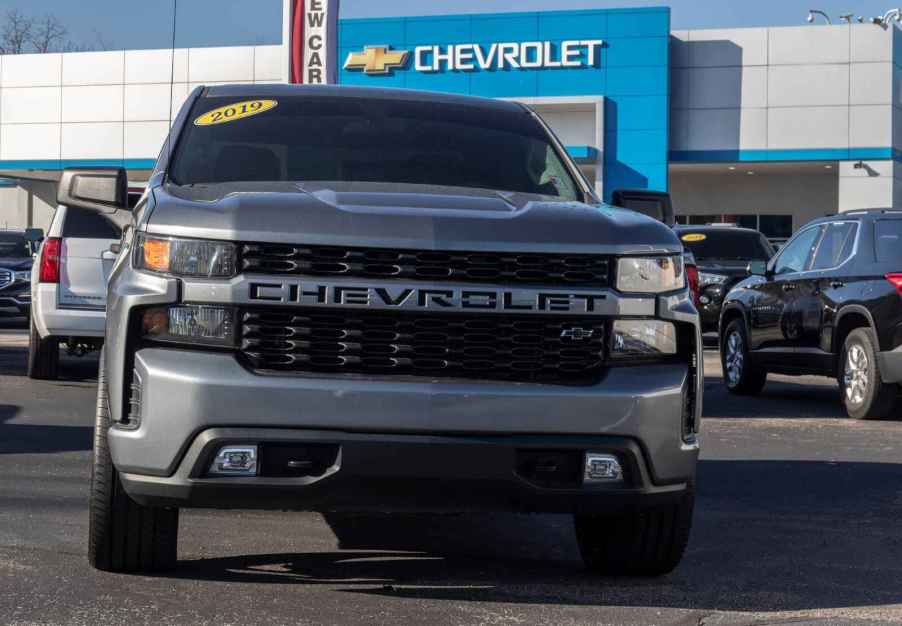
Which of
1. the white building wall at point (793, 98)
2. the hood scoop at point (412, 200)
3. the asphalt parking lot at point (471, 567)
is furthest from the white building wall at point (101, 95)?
the hood scoop at point (412, 200)

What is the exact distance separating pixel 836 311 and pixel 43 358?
275 inches

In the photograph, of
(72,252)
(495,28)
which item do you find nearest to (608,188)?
(495,28)

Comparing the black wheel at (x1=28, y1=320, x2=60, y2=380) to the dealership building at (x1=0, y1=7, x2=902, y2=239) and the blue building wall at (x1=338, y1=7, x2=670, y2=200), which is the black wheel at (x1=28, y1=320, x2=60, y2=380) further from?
Answer: the blue building wall at (x1=338, y1=7, x2=670, y2=200)

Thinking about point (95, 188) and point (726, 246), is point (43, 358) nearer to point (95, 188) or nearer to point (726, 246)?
point (95, 188)

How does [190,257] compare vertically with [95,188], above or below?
below

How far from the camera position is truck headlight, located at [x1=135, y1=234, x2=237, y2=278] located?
4824 millimetres

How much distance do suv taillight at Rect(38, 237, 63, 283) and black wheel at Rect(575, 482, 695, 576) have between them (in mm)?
Answer: 8130

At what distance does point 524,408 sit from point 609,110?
4309cm

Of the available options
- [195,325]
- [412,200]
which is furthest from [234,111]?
[195,325]

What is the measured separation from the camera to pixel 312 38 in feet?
94.6

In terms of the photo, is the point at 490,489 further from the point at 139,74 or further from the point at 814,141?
the point at 139,74

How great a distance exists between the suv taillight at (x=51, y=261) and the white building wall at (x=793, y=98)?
36166mm

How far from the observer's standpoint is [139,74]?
53.5 m

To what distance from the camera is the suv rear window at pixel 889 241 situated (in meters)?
11.7
